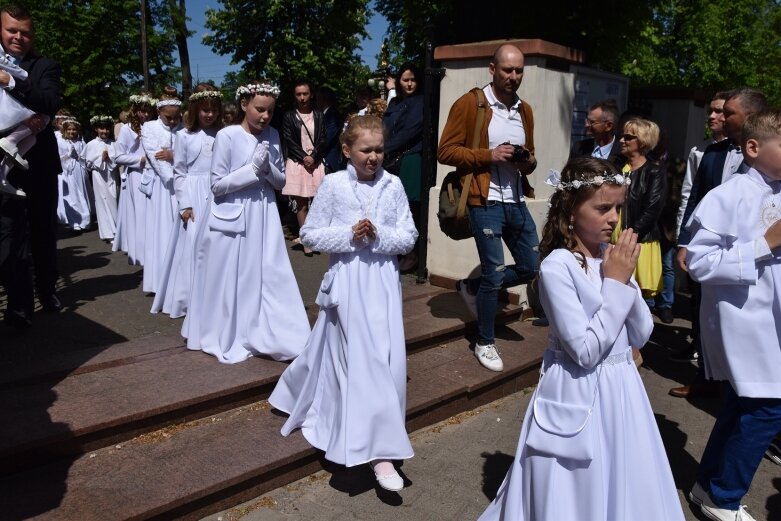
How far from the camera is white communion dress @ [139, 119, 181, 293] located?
24.7 feet

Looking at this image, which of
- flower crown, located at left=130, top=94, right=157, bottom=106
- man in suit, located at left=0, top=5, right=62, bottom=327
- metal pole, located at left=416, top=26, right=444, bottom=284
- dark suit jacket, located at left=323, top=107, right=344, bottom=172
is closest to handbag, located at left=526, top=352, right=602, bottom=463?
man in suit, located at left=0, top=5, right=62, bottom=327

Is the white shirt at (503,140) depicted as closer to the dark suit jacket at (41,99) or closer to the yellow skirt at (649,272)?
the yellow skirt at (649,272)

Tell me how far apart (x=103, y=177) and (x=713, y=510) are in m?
→ 11.9

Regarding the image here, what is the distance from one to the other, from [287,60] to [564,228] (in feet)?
72.3

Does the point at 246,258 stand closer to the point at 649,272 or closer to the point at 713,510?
the point at 713,510

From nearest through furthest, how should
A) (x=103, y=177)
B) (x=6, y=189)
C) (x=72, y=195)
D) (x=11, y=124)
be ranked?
(x=11, y=124) < (x=6, y=189) < (x=103, y=177) < (x=72, y=195)

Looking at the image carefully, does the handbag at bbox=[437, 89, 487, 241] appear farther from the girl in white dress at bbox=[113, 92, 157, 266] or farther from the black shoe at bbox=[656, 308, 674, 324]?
the girl in white dress at bbox=[113, 92, 157, 266]

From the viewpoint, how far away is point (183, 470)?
12.5ft

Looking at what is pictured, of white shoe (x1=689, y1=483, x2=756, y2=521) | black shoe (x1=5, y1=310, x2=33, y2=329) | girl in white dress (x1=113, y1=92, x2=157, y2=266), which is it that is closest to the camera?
Answer: white shoe (x1=689, y1=483, x2=756, y2=521)

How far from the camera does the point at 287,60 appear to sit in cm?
2369

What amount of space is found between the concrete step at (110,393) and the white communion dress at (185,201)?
941 millimetres

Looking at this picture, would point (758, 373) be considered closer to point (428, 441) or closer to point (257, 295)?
point (428, 441)

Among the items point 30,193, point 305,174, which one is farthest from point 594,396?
point 305,174

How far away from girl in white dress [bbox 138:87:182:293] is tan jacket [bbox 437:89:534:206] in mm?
3246
